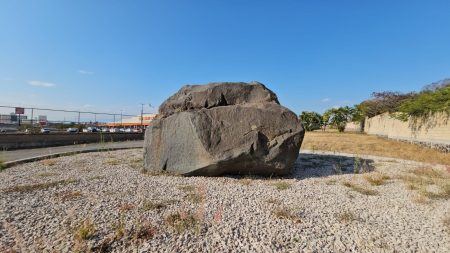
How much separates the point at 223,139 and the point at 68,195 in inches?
137

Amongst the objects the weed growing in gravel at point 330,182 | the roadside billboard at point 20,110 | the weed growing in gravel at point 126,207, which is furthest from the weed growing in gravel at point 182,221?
the roadside billboard at point 20,110

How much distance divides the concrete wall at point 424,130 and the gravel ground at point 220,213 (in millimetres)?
12893

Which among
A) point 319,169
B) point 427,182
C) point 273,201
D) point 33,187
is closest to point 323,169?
point 319,169

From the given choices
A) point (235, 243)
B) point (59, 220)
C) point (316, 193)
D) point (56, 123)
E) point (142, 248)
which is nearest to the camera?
point (142, 248)

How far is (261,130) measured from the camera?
284 inches

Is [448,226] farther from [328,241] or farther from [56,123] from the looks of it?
[56,123]

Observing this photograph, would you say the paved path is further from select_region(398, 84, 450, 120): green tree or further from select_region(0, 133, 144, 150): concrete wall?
select_region(398, 84, 450, 120): green tree

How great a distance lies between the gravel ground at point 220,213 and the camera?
3.37 metres

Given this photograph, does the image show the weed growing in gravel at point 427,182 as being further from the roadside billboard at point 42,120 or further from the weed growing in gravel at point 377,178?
the roadside billboard at point 42,120

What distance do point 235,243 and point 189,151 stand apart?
3970 mm

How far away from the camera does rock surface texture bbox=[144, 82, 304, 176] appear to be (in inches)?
273

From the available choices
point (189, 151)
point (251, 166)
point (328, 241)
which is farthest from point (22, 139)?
point (328, 241)

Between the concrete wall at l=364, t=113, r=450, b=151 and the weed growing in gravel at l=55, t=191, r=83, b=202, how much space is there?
58.7 feet

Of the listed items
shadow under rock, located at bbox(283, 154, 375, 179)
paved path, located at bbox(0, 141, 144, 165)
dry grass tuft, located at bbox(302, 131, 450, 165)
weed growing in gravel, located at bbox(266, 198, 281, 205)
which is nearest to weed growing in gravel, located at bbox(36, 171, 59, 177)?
paved path, located at bbox(0, 141, 144, 165)
